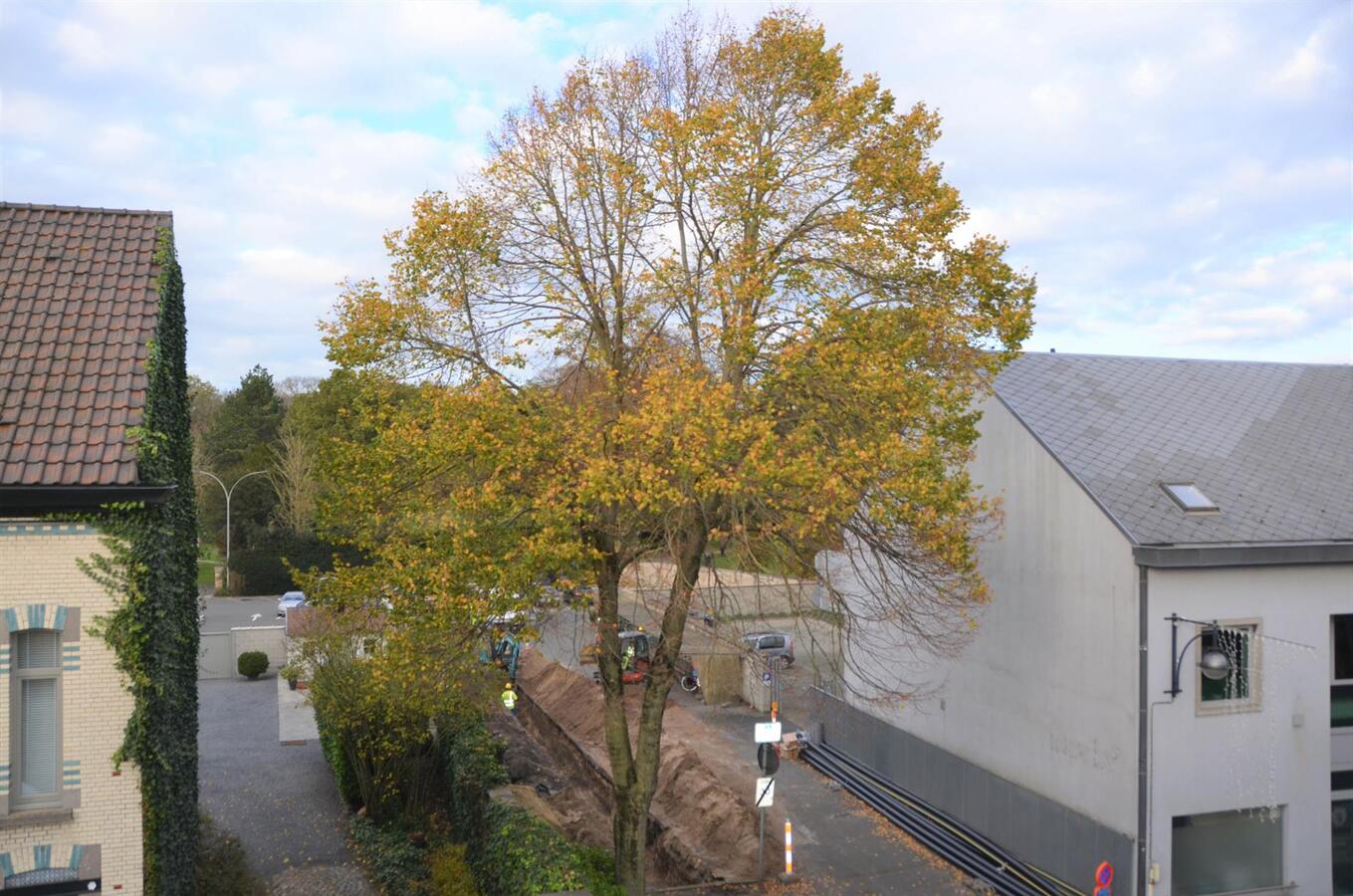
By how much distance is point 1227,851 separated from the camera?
1614cm

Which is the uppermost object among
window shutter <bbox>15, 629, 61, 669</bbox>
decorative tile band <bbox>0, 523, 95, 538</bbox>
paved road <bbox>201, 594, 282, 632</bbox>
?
decorative tile band <bbox>0, 523, 95, 538</bbox>

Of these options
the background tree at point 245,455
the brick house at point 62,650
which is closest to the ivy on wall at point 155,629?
the brick house at point 62,650

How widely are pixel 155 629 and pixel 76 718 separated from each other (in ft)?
3.66

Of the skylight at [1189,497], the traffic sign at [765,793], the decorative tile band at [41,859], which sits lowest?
the traffic sign at [765,793]

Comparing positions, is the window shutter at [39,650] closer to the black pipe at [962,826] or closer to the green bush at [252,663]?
the black pipe at [962,826]

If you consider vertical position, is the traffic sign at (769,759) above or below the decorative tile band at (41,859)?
below

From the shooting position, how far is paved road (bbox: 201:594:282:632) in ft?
145

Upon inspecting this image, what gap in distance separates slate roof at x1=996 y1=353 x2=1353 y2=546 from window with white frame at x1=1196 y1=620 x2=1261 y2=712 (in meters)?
1.43

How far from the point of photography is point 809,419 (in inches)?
517

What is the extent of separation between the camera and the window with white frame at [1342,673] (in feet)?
55.4

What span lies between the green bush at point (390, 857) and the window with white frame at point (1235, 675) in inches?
492

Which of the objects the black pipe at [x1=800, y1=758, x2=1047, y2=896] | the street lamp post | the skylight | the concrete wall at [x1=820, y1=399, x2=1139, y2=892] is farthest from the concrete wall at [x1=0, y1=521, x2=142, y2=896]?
the street lamp post

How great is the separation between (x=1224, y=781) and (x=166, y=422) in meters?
16.3

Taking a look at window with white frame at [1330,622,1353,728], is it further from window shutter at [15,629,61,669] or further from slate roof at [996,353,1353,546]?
window shutter at [15,629,61,669]
